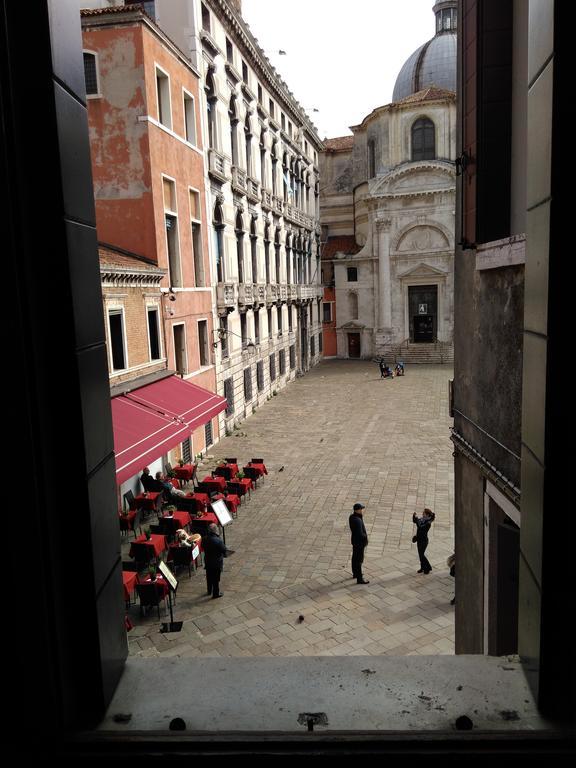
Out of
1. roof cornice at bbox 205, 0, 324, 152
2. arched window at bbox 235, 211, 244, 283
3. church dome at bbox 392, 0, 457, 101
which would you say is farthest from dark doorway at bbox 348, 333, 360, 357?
arched window at bbox 235, 211, 244, 283

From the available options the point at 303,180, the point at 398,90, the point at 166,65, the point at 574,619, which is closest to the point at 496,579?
the point at 574,619

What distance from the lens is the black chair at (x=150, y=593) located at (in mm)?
10484

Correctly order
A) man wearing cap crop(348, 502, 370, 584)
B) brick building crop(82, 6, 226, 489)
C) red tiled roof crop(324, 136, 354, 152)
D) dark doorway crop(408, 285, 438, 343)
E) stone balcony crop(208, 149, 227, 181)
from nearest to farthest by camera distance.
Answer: man wearing cap crop(348, 502, 370, 584), brick building crop(82, 6, 226, 489), stone balcony crop(208, 149, 227, 181), dark doorway crop(408, 285, 438, 343), red tiled roof crop(324, 136, 354, 152)

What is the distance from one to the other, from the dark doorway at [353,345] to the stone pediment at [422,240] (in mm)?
7986

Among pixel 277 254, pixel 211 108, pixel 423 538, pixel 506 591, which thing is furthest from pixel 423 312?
pixel 506 591

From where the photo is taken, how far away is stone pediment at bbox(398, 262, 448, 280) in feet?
148

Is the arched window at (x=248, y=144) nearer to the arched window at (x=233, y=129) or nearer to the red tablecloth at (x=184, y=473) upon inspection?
the arched window at (x=233, y=129)

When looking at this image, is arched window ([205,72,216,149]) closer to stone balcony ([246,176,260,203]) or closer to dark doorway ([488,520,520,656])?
stone balcony ([246,176,260,203])

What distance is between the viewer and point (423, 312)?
4641 cm

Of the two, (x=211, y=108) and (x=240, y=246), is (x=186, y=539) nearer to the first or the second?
(x=240, y=246)

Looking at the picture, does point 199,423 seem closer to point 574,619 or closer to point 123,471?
point 123,471

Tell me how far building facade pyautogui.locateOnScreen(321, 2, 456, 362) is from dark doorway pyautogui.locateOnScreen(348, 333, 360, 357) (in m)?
0.09

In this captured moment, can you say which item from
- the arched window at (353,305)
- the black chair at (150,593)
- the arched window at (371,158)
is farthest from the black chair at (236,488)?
the arched window at (371,158)

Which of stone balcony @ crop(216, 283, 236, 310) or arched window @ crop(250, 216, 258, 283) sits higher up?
arched window @ crop(250, 216, 258, 283)
